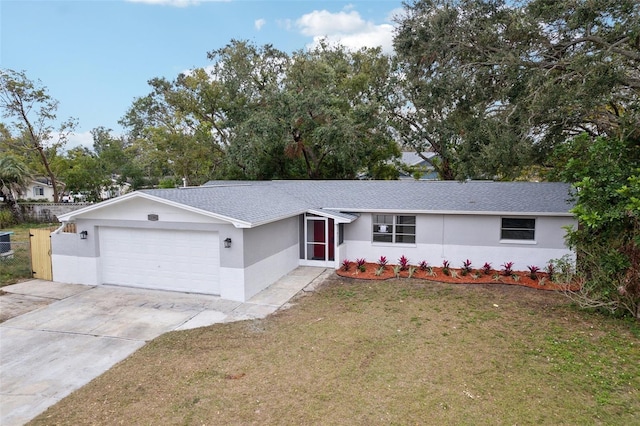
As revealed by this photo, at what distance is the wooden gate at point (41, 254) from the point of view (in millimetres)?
13281

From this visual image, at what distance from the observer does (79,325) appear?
9312mm

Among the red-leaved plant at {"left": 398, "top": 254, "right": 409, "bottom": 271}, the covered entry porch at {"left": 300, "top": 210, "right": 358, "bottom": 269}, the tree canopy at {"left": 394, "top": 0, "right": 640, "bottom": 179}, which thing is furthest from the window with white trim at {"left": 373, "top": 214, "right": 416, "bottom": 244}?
the tree canopy at {"left": 394, "top": 0, "right": 640, "bottom": 179}

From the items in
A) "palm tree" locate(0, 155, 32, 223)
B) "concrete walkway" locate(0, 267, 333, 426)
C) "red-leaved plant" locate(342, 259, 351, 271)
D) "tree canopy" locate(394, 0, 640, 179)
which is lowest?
"concrete walkway" locate(0, 267, 333, 426)

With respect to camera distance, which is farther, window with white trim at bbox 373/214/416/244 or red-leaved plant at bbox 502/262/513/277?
window with white trim at bbox 373/214/416/244

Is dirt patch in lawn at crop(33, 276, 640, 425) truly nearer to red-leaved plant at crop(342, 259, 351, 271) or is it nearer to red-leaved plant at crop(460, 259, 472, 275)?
red-leaved plant at crop(460, 259, 472, 275)

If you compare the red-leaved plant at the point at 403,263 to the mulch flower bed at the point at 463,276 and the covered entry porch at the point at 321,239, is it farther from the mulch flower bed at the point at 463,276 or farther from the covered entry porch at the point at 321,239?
the covered entry porch at the point at 321,239

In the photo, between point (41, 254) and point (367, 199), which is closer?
point (41, 254)

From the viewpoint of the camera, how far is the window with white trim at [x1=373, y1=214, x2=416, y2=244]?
51.8 ft

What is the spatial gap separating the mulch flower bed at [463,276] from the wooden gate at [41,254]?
10.0m

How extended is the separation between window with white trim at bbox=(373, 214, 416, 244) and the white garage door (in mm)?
7139

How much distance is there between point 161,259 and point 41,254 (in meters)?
4.81

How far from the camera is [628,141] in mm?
10195

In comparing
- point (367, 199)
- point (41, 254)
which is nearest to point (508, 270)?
point (367, 199)

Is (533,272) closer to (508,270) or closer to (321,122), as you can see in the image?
(508,270)
